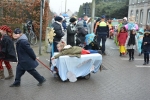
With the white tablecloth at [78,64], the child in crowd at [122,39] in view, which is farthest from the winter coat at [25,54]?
the child in crowd at [122,39]

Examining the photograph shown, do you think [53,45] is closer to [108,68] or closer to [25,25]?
[108,68]

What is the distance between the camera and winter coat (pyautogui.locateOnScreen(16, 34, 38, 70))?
661 centimetres

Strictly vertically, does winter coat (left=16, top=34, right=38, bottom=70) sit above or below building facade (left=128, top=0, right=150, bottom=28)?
below

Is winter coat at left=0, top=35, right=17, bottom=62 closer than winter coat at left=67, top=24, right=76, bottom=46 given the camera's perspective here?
Yes

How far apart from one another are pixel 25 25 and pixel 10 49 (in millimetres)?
7706

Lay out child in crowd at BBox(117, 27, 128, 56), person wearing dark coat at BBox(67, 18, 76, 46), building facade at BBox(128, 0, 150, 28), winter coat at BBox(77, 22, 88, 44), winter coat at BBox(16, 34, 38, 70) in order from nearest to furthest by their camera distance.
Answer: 1. winter coat at BBox(16, 34, 38, 70)
2. person wearing dark coat at BBox(67, 18, 76, 46)
3. winter coat at BBox(77, 22, 88, 44)
4. child in crowd at BBox(117, 27, 128, 56)
5. building facade at BBox(128, 0, 150, 28)

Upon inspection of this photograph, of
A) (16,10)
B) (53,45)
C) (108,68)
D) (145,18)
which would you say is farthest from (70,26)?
(145,18)

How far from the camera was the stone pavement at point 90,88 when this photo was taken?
6.22m

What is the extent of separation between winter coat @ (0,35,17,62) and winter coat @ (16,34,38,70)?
2.22 feet

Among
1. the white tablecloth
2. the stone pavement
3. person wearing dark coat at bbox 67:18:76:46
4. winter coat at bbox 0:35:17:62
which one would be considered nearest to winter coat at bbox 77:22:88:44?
person wearing dark coat at bbox 67:18:76:46

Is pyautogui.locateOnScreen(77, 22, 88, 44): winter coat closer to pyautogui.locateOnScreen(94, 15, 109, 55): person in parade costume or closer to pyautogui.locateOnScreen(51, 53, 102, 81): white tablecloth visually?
pyautogui.locateOnScreen(94, 15, 109, 55): person in parade costume

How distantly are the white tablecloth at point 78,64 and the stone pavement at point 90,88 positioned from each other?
0.82 ft

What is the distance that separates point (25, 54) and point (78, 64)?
5.13ft

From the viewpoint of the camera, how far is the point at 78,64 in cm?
748
